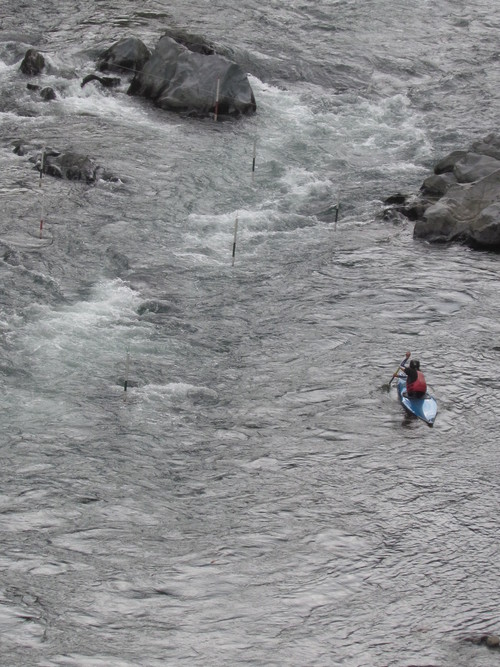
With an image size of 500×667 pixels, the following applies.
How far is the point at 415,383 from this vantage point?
1869cm

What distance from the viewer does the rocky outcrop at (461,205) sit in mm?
25172

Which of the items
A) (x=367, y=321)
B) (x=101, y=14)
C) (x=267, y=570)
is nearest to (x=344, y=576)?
(x=267, y=570)

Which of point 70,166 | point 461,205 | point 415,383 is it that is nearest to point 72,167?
point 70,166

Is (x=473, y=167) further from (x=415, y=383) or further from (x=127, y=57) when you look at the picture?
(x=127, y=57)

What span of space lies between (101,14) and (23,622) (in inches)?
1107

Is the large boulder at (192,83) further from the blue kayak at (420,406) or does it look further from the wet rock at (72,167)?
the blue kayak at (420,406)

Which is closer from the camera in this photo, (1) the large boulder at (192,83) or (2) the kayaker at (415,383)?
(2) the kayaker at (415,383)

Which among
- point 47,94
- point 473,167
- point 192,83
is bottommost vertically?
point 47,94

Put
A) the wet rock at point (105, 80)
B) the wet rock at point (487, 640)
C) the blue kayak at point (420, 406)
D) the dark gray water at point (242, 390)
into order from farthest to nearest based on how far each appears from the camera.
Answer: the wet rock at point (105, 80) < the blue kayak at point (420, 406) < the dark gray water at point (242, 390) < the wet rock at point (487, 640)

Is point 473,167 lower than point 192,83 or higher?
higher

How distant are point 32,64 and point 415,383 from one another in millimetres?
18127

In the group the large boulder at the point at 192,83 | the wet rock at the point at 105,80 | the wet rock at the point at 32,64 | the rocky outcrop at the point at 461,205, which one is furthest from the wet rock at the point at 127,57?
the rocky outcrop at the point at 461,205

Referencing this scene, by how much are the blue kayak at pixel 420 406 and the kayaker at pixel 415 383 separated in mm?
101

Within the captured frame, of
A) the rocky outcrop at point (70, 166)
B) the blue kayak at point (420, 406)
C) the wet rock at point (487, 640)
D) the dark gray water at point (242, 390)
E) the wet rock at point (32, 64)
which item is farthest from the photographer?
the wet rock at point (32, 64)
